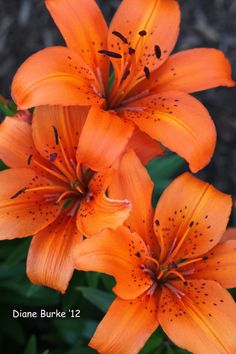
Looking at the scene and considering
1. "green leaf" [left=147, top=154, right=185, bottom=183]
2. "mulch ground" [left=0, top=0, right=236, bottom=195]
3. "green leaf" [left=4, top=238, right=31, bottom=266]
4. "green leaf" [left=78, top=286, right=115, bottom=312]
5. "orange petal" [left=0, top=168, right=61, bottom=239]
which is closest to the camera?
"orange petal" [left=0, top=168, right=61, bottom=239]

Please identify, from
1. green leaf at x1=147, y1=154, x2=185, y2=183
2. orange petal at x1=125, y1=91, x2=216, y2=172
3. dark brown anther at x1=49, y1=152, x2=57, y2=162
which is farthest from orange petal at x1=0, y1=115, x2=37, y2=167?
green leaf at x1=147, y1=154, x2=185, y2=183

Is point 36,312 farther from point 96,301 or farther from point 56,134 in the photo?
point 56,134

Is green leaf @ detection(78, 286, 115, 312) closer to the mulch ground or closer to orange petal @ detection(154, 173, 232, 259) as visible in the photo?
orange petal @ detection(154, 173, 232, 259)

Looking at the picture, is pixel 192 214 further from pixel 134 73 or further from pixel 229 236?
pixel 134 73

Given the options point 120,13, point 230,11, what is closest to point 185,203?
point 120,13

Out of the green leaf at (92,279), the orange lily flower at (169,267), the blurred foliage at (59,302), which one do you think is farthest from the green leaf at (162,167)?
the orange lily flower at (169,267)

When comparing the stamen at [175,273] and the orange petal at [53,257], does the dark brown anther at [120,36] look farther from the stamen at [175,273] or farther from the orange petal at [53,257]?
the stamen at [175,273]

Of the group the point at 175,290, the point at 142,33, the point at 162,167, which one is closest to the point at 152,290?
the point at 175,290
